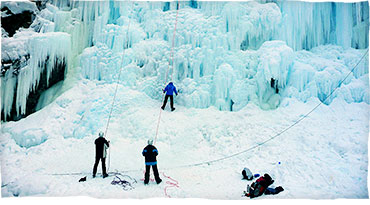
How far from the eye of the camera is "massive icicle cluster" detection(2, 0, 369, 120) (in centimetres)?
609

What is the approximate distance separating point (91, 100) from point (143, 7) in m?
2.38

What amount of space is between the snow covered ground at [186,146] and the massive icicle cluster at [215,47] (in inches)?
15.1

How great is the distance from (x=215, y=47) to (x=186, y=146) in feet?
7.44

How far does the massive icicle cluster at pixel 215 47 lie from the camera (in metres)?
6.09

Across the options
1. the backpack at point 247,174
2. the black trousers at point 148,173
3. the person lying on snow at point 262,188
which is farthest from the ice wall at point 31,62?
the person lying on snow at point 262,188

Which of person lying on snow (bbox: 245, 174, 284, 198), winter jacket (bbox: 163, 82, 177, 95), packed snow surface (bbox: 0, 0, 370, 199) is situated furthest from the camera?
winter jacket (bbox: 163, 82, 177, 95)

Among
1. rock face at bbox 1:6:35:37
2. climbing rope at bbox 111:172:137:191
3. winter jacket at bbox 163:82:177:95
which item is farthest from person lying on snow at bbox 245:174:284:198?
rock face at bbox 1:6:35:37

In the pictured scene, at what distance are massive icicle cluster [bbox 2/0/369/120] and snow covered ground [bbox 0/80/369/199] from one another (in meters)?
0.38

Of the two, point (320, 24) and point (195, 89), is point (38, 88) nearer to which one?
point (195, 89)

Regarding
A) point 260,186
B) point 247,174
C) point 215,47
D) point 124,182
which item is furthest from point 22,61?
point 260,186

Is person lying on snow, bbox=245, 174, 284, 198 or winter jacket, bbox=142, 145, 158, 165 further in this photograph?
winter jacket, bbox=142, 145, 158, 165

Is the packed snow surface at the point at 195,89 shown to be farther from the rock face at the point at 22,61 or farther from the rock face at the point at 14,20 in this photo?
the rock face at the point at 14,20

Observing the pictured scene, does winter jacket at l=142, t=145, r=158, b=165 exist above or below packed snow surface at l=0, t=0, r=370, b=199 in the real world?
below

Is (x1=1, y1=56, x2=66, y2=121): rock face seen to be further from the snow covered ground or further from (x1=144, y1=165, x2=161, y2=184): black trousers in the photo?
(x1=144, y1=165, x2=161, y2=184): black trousers
